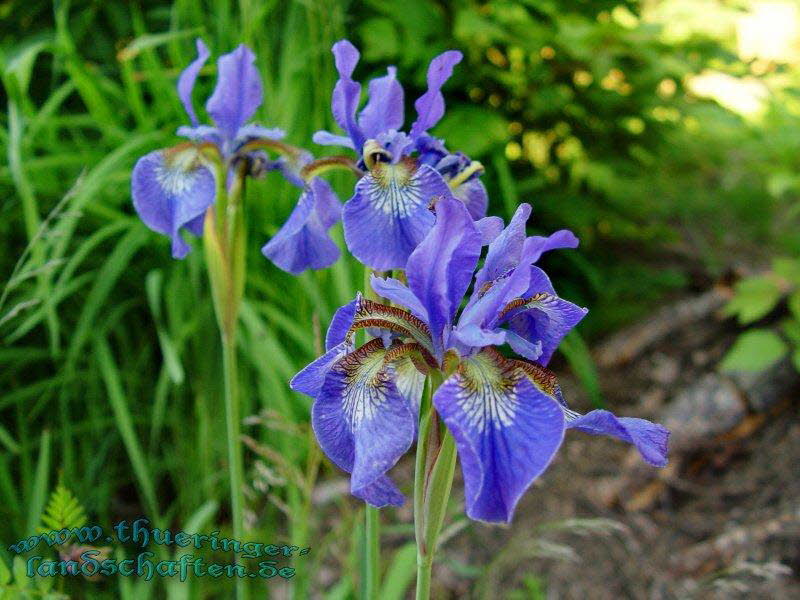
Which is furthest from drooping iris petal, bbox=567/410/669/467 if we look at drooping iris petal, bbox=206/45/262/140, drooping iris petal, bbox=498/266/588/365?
drooping iris petal, bbox=206/45/262/140

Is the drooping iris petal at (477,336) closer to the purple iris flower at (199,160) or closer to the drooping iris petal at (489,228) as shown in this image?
the drooping iris petal at (489,228)

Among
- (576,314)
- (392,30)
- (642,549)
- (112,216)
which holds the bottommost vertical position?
(642,549)

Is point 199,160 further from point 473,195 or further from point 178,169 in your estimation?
point 473,195

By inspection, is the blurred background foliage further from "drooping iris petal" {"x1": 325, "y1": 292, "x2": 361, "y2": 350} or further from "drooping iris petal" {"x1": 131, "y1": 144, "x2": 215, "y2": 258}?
"drooping iris petal" {"x1": 325, "y1": 292, "x2": 361, "y2": 350}

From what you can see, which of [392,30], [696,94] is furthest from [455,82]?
[696,94]

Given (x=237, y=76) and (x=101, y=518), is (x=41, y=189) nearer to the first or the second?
(x=101, y=518)

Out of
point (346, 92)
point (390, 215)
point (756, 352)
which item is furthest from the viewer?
point (756, 352)

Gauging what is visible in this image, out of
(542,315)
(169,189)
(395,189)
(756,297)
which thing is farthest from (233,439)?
(756,297)
